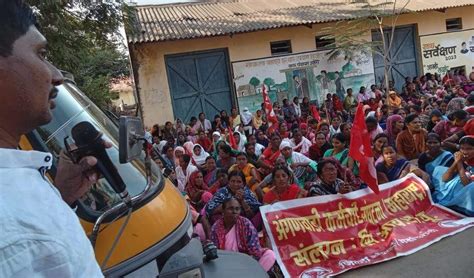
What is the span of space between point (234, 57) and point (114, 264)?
13077 millimetres

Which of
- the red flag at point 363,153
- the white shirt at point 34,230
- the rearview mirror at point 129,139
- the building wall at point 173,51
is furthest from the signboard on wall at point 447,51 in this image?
the white shirt at point 34,230

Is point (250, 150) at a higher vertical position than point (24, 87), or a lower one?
lower

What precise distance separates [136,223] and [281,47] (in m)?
13.8

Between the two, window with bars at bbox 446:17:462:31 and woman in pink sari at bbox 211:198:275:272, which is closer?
woman in pink sari at bbox 211:198:275:272

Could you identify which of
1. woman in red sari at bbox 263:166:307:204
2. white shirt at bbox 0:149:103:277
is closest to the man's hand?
white shirt at bbox 0:149:103:277

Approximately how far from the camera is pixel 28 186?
713 millimetres

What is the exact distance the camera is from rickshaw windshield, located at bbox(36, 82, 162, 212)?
1.85m

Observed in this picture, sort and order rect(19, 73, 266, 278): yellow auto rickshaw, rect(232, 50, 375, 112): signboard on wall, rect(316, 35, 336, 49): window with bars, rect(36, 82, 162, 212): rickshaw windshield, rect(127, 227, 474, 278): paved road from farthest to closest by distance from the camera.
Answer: rect(316, 35, 336, 49): window with bars, rect(232, 50, 375, 112): signboard on wall, rect(127, 227, 474, 278): paved road, rect(36, 82, 162, 212): rickshaw windshield, rect(19, 73, 266, 278): yellow auto rickshaw

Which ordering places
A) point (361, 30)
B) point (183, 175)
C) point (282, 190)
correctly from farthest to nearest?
point (361, 30), point (183, 175), point (282, 190)

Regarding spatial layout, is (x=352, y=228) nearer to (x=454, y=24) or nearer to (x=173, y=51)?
(x=173, y=51)

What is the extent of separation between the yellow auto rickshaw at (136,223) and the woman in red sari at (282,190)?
115 inches

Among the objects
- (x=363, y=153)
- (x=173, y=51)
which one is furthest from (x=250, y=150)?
(x=173, y=51)

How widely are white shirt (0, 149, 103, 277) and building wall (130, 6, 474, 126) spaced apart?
42.9 ft

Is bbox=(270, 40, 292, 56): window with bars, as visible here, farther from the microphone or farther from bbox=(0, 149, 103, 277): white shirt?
bbox=(0, 149, 103, 277): white shirt
